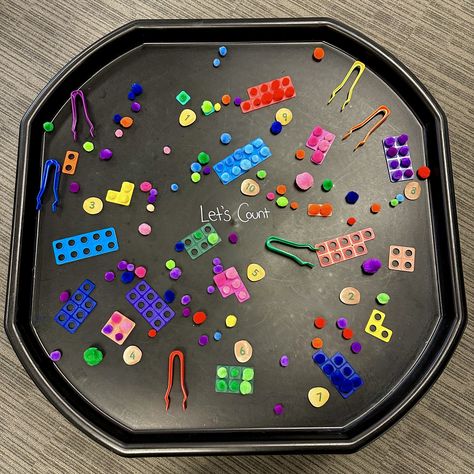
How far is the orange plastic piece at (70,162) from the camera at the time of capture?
3.08ft

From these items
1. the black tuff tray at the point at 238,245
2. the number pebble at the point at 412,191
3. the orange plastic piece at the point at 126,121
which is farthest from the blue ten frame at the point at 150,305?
the number pebble at the point at 412,191

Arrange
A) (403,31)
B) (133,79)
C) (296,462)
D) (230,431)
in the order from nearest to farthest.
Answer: (230,431) → (133,79) → (296,462) → (403,31)

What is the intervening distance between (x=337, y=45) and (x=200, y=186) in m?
0.48

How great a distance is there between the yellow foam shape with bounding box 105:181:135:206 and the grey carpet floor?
61 centimetres

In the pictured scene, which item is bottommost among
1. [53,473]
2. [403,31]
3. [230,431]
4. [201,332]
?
[53,473]

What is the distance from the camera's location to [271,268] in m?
0.92

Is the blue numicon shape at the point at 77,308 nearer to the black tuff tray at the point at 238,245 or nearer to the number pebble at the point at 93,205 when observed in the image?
the black tuff tray at the point at 238,245

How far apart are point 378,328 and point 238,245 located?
1.18 feet

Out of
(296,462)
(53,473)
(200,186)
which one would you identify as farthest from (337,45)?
(53,473)

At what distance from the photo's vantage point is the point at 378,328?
0.90 metres

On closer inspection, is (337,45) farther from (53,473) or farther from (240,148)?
(53,473)

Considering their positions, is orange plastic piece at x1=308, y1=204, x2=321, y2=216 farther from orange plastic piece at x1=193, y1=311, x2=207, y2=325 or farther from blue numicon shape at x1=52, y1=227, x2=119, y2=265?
blue numicon shape at x1=52, y1=227, x2=119, y2=265

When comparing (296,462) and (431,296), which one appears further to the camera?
(296,462)

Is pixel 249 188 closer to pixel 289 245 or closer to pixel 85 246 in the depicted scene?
pixel 289 245
